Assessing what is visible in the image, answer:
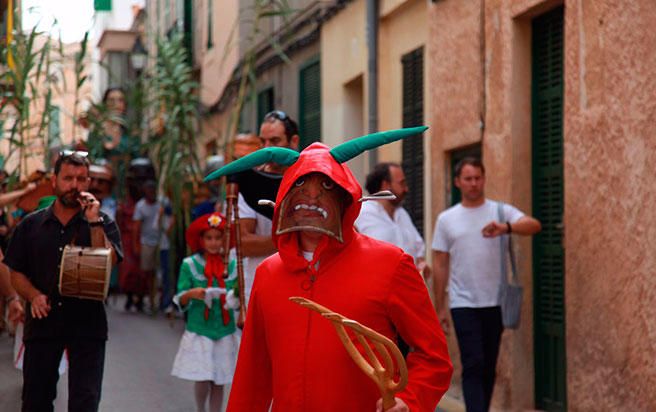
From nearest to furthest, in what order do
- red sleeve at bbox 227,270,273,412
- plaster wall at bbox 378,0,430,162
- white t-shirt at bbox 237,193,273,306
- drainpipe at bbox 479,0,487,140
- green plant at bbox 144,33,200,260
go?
1. red sleeve at bbox 227,270,273,412
2. white t-shirt at bbox 237,193,273,306
3. drainpipe at bbox 479,0,487,140
4. plaster wall at bbox 378,0,430,162
5. green plant at bbox 144,33,200,260

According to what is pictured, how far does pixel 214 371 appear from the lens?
9.45 m

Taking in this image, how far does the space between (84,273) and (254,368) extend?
2964 millimetres

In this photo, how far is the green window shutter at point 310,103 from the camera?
756 inches

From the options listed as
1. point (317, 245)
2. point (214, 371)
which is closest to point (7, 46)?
point (214, 371)

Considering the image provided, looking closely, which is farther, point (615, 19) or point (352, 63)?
point (352, 63)

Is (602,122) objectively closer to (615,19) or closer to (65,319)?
(615,19)

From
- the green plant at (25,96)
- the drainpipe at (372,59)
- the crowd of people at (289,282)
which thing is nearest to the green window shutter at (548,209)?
the crowd of people at (289,282)

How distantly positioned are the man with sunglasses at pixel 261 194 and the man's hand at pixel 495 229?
182 cm

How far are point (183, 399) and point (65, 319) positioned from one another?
3.63 meters

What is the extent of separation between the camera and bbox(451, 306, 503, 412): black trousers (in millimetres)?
9602

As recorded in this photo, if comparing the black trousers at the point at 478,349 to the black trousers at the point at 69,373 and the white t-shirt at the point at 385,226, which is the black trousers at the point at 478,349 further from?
the black trousers at the point at 69,373

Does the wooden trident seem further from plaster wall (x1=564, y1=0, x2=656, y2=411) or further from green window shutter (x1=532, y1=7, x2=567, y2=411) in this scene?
green window shutter (x1=532, y1=7, x2=567, y2=411)

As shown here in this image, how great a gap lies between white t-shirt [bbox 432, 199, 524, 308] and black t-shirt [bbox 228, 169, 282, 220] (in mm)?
2486

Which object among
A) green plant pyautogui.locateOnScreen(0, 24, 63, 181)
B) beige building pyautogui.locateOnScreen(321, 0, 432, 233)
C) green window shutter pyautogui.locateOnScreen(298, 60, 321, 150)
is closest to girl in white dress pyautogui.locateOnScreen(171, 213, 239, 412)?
green plant pyautogui.locateOnScreen(0, 24, 63, 181)
